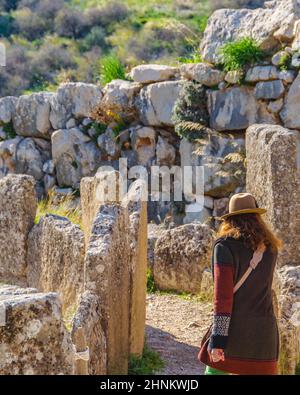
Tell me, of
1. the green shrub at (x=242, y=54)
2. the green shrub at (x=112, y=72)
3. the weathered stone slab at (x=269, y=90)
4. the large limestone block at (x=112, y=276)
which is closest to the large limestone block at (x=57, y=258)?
the large limestone block at (x=112, y=276)

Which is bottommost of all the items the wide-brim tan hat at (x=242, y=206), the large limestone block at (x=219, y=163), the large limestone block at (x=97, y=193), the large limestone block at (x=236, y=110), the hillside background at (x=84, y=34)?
the wide-brim tan hat at (x=242, y=206)

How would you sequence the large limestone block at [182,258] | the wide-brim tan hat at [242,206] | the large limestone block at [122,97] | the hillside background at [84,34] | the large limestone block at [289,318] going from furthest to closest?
the hillside background at [84,34] < the large limestone block at [122,97] < the large limestone block at [182,258] < the large limestone block at [289,318] < the wide-brim tan hat at [242,206]

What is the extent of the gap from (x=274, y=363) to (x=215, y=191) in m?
8.15

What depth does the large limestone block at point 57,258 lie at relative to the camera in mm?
5938

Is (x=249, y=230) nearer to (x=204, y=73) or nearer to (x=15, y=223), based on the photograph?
(x=15, y=223)

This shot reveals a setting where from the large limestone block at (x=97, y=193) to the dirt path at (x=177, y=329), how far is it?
950 mm

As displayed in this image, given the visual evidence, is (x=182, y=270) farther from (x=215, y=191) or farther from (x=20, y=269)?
(x=215, y=191)

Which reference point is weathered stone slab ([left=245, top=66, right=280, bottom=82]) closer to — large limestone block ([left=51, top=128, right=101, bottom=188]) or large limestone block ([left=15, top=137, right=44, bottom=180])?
large limestone block ([left=51, top=128, right=101, bottom=188])

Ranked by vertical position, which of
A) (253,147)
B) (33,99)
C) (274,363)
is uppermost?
(33,99)

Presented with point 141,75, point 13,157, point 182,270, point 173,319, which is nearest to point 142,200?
point 173,319

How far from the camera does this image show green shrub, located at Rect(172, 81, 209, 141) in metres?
12.5

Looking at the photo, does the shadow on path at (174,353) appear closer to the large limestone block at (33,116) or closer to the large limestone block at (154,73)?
the large limestone block at (154,73)

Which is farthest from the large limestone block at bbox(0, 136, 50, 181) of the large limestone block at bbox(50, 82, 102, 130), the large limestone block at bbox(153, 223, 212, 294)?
the large limestone block at bbox(153, 223, 212, 294)

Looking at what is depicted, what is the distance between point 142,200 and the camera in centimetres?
641
